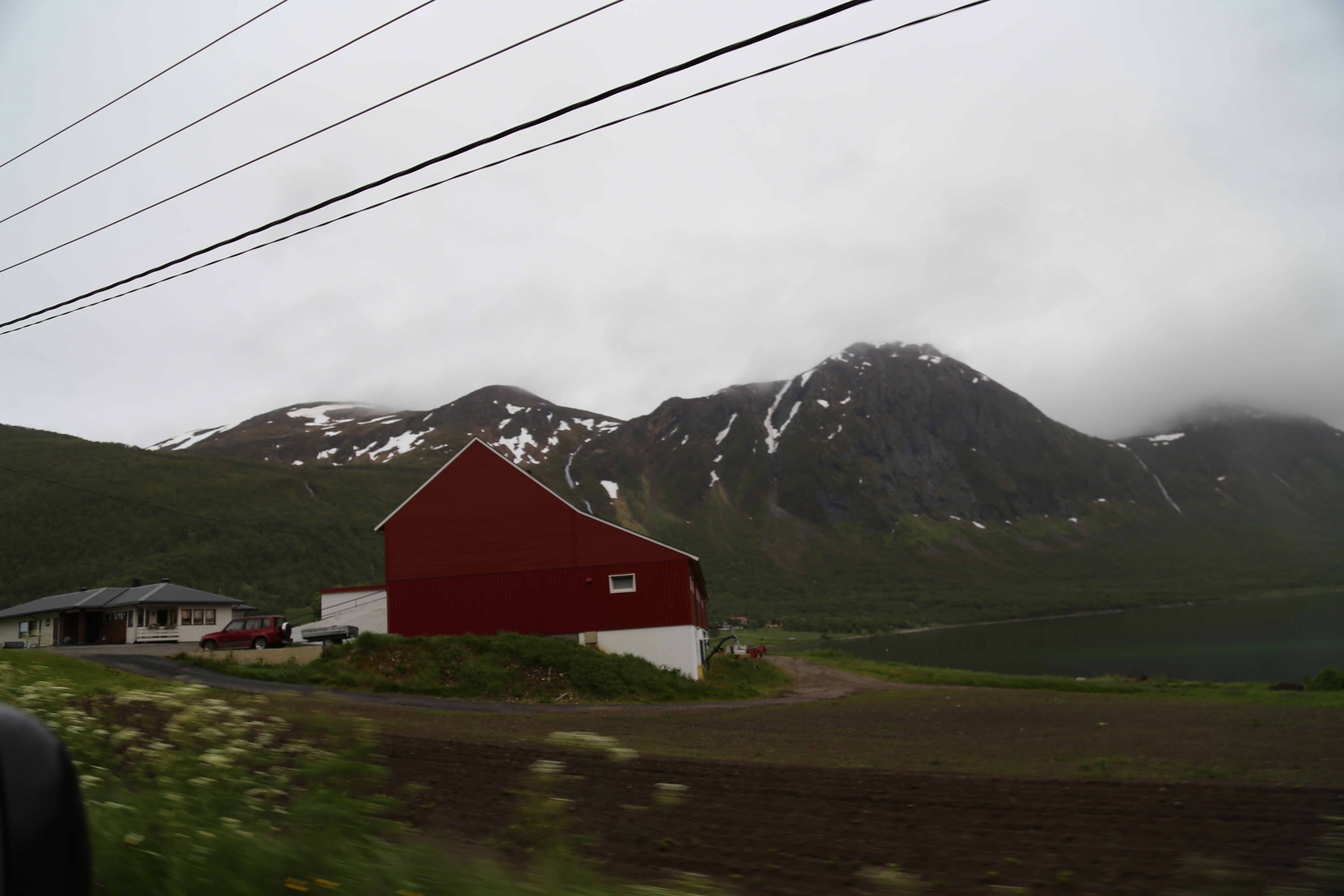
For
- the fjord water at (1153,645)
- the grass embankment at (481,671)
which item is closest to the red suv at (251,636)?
the grass embankment at (481,671)

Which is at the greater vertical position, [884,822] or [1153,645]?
[884,822]

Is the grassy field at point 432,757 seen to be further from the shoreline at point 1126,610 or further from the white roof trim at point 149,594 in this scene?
the shoreline at point 1126,610

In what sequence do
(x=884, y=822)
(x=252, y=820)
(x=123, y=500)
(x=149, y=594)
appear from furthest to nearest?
(x=123, y=500)
(x=149, y=594)
(x=884, y=822)
(x=252, y=820)

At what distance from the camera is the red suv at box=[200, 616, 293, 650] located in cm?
3588

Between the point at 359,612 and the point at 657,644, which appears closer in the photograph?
the point at 657,644

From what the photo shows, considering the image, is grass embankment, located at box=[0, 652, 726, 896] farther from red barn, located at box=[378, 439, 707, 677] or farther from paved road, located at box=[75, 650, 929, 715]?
red barn, located at box=[378, 439, 707, 677]

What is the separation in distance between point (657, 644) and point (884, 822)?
24212 mm

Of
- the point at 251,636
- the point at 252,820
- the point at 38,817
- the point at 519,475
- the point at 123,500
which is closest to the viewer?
the point at 38,817

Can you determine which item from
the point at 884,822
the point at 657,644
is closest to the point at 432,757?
the point at 884,822

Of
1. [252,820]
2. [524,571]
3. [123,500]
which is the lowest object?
[252,820]

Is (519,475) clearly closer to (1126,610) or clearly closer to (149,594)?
(149,594)

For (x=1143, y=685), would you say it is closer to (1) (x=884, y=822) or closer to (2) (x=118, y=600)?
(1) (x=884, y=822)

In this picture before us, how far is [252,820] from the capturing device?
15.1ft

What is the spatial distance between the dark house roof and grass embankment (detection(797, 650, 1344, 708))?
3917 cm
